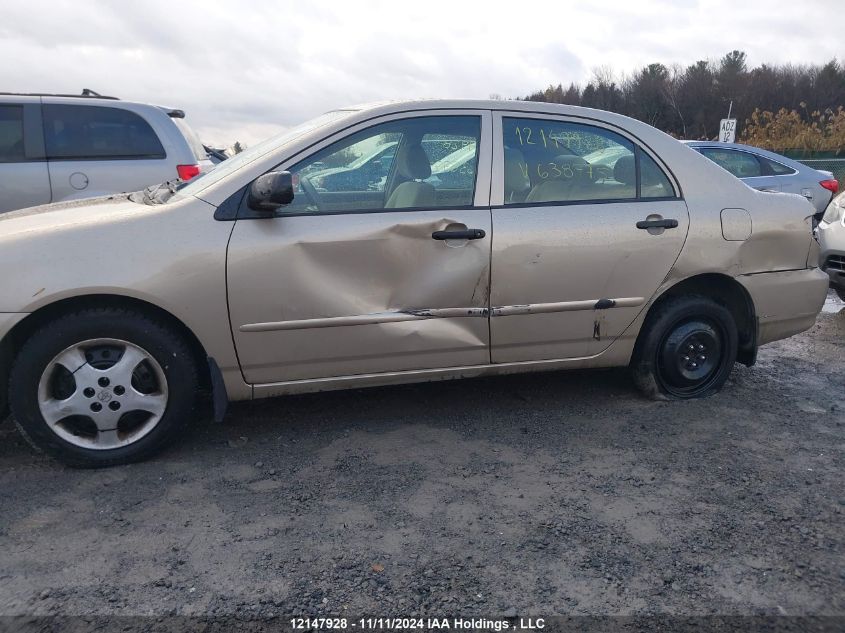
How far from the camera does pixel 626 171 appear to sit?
155 inches

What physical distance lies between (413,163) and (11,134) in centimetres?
426

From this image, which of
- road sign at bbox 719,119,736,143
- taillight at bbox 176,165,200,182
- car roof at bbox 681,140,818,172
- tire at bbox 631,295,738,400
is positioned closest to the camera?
tire at bbox 631,295,738,400

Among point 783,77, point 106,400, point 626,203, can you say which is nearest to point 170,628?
point 106,400

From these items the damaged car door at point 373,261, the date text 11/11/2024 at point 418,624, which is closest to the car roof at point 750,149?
the damaged car door at point 373,261

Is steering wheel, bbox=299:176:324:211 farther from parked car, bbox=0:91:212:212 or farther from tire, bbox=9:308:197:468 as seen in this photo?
parked car, bbox=0:91:212:212

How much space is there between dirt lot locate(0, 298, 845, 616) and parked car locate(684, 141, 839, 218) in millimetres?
6599

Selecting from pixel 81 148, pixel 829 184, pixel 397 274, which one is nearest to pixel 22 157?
pixel 81 148

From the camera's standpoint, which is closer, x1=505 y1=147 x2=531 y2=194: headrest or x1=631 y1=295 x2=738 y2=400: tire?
x1=505 y1=147 x2=531 y2=194: headrest

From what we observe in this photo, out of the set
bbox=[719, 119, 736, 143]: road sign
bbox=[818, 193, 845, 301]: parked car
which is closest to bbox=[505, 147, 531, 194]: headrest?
bbox=[818, 193, 845, 301]: parked car

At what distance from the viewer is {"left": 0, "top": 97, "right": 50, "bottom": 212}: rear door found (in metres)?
6.03

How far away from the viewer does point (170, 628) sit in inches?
89.0

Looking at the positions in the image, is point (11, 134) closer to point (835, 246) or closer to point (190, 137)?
point (190, 137)

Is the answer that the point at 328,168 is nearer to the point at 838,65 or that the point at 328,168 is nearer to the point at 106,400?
the point at 106,400

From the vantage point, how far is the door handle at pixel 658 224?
12.6ft
